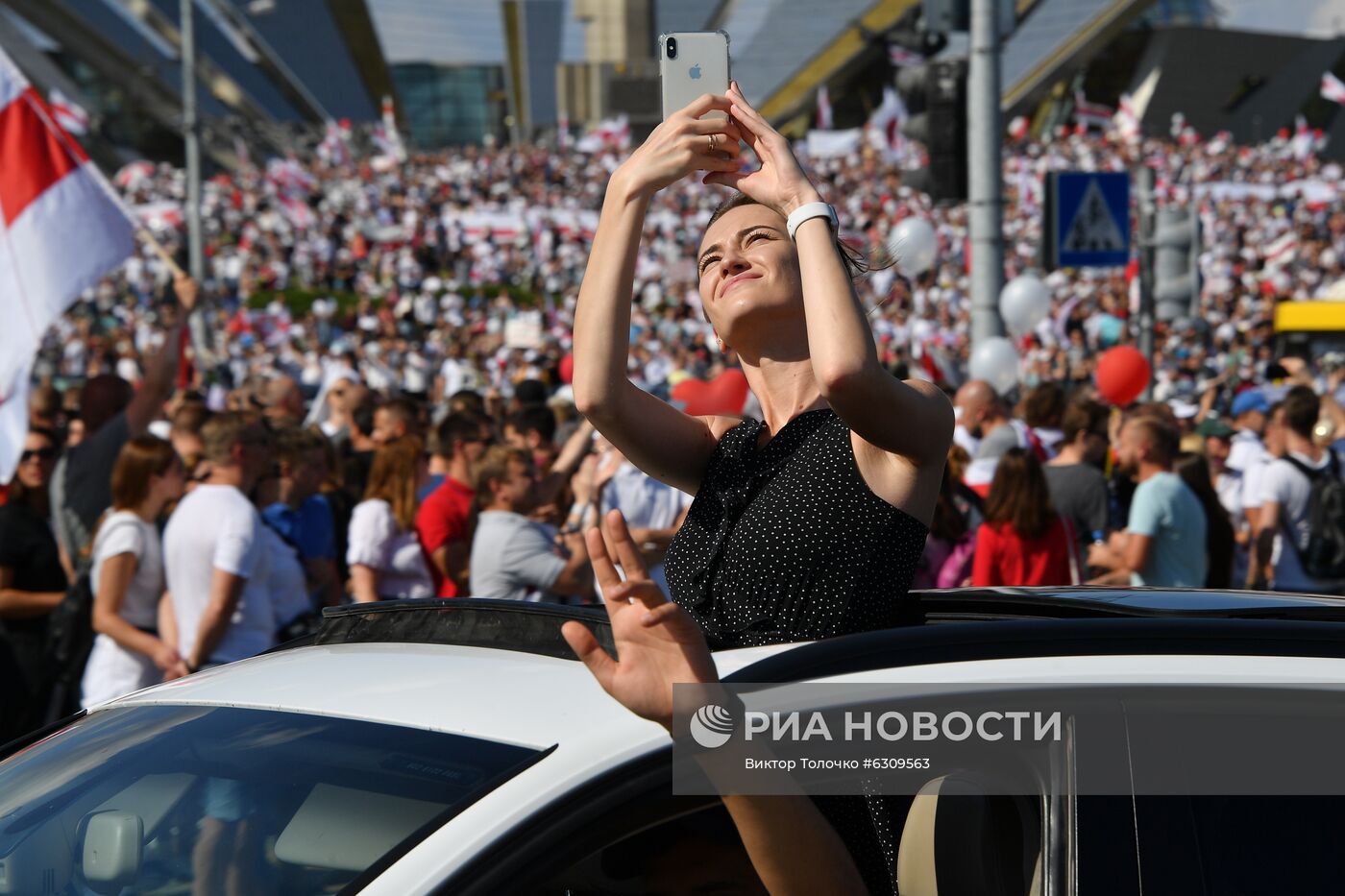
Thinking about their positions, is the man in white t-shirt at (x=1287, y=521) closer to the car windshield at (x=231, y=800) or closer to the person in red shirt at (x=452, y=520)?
the person in red shirt at (x=452, y=520)

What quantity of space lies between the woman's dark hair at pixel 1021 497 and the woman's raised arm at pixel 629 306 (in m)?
3.38

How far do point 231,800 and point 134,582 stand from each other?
3116 mm

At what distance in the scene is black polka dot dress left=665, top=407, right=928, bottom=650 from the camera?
2025 mm

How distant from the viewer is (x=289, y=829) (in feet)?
5.92

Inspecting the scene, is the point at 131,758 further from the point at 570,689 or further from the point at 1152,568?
the point at 1152,568

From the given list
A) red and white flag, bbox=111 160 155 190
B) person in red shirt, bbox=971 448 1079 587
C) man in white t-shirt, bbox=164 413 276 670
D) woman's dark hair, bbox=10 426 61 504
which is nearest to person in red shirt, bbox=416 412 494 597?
man in white t-shirt, bbox=164 413 276 670

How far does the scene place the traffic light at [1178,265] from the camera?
33.9ft

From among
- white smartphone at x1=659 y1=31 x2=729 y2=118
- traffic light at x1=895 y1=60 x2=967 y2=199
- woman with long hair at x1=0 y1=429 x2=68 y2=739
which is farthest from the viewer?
traffic light at x1=895 y1=60 x2=967 y2=199

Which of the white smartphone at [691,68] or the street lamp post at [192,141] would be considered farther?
the street lamp post at [192,141]

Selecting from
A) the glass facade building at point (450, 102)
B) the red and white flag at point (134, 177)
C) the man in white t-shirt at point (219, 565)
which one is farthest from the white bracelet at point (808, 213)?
the glass facade building at point (450, 102)

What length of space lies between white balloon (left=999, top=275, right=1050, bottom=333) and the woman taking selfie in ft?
28.5

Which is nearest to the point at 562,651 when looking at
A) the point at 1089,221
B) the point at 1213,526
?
the point at 1213,526

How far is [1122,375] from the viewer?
32.2ft

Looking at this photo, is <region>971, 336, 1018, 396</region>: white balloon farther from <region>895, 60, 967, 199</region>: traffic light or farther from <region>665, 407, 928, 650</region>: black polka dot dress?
<region>665, 407, 928, 650</region>: black polka dot dress
